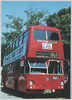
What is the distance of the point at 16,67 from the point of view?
14125 millimetres

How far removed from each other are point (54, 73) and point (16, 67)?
3.11m

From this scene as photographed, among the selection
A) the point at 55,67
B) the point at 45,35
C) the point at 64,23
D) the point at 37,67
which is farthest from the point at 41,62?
the point at 64,23

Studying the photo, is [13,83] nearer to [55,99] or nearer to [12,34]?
[55,99]

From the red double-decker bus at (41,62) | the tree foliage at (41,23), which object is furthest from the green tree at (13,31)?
the red double-decker bus at (41,62)

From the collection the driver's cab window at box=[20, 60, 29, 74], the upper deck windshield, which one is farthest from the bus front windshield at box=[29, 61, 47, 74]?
the upper deck windshield

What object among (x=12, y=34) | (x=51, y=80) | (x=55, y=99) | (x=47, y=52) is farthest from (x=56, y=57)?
(x=12, y=34)

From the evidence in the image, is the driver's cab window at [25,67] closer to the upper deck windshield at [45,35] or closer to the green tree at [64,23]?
the upper deck windshield at [45,35]

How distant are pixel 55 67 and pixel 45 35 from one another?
76.7 inches

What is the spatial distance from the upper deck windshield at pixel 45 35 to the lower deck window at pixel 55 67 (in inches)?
56.3

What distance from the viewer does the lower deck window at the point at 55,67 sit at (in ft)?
39.6

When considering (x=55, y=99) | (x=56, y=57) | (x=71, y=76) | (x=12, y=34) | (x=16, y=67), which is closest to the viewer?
(x=55, y=99)

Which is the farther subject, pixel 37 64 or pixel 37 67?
pixel 37 64

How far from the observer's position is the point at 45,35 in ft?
41.1

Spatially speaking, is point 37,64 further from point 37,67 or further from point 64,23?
point 64,23
